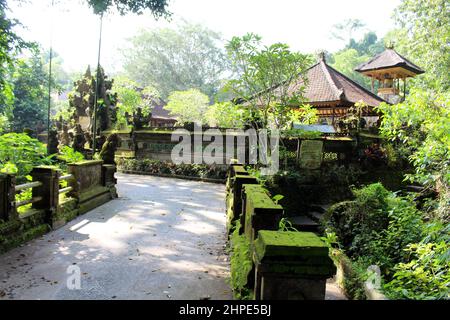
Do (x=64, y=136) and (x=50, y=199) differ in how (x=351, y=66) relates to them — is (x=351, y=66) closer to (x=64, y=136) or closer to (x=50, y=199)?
(x=64, y=136)

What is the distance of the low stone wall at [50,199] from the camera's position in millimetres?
5312

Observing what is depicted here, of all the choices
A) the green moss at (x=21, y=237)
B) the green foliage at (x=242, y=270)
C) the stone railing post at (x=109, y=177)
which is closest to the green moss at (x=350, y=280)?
the green foliage at (x=242, y=270)

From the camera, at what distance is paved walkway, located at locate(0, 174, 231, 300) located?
401 cm

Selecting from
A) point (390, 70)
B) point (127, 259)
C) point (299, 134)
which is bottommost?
point (127, 259)

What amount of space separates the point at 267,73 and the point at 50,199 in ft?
21.9

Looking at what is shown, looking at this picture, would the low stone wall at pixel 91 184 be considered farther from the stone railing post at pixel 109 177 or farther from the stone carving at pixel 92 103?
the stone carving at pixel 92 103

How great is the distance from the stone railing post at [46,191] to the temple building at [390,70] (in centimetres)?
2075

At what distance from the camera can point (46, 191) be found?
6449 mm

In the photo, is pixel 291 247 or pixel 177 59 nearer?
pixel 291 247

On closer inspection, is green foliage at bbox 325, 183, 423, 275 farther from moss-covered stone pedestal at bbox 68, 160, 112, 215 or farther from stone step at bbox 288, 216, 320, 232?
moss-covered stone pedestal at bbox 68, 160, 112, 215

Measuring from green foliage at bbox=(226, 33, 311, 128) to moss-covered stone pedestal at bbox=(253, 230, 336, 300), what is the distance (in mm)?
7878

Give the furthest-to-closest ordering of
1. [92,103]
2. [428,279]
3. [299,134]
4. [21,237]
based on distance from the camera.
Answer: [92,103] < [299,134] < [21,237] < [428,279]

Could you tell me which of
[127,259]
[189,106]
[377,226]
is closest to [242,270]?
[127,259]

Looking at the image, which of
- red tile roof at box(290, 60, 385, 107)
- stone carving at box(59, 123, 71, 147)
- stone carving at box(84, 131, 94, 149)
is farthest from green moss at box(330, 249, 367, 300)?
stone carving at box(59, 123, 71, 147)
